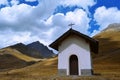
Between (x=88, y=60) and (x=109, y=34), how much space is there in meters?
111

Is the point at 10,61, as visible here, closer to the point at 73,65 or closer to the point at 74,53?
the point at 73,65

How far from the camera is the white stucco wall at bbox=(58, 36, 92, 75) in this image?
34.9 m

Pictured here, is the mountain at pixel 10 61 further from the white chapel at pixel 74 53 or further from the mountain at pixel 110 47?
the white chapel at pixel 74 53

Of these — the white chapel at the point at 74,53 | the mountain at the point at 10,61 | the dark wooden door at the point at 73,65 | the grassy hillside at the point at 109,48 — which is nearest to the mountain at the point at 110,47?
the grassy hillside at the point at 109,48

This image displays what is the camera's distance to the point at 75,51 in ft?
117

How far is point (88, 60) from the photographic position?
34.7 meters

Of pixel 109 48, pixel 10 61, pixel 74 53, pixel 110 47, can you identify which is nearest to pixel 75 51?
pixel 74 53

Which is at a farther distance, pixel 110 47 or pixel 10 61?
pixel 10 61

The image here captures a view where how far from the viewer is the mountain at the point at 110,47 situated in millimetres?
89387

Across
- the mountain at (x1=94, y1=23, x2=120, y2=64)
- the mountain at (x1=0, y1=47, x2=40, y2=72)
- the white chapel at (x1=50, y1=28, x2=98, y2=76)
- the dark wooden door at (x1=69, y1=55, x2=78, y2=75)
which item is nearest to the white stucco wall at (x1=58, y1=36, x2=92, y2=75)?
the white chapel at (x1=50, y1=28, x2=98, y2=76)

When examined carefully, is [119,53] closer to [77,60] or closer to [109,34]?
[109,34]

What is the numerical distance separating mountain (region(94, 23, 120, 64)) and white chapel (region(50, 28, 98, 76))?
5137cm

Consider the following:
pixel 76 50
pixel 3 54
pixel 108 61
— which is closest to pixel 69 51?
pixel 76 50

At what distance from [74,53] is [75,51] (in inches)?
12.0
